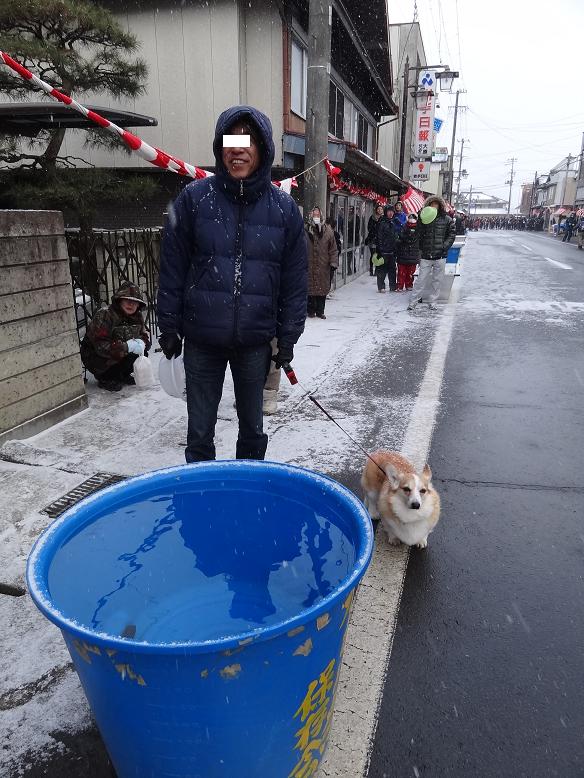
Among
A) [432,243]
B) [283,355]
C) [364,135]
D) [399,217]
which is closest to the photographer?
[283,355]

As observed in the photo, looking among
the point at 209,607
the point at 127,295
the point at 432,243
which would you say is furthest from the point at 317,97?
the point at 209,607

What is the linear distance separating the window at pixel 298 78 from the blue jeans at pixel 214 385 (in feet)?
30.6

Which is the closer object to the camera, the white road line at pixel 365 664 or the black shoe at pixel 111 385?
the white road line at pixel 365 664

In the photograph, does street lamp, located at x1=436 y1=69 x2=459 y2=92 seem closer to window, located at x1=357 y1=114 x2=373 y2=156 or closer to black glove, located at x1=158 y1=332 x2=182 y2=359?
window, located at x1=357 y1=114 x2=373 y2=156

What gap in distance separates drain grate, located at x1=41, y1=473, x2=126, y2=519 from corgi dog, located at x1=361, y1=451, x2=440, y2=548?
1717 millimetres

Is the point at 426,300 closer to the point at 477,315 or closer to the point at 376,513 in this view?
the point at 477,315

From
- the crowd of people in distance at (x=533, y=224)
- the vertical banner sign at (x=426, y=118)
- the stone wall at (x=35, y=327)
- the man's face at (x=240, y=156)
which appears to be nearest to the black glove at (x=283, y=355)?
the man's face at (x=240, y=156)

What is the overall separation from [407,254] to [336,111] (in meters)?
4.71

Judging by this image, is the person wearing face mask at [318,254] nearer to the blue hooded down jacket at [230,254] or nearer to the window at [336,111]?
the window at [336,111]

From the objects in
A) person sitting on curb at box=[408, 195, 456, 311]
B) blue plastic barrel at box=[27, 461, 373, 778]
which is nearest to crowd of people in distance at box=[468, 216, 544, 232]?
person sitting on curb at box=[408, 195, 456, 311]

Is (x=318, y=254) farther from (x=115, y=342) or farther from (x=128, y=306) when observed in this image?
(x=115, y=342)

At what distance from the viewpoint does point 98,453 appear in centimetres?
414

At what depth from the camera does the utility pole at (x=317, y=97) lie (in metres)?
8.45

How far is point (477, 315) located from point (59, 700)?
9770mm
